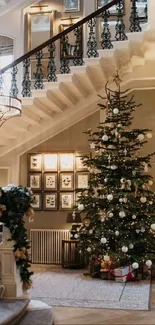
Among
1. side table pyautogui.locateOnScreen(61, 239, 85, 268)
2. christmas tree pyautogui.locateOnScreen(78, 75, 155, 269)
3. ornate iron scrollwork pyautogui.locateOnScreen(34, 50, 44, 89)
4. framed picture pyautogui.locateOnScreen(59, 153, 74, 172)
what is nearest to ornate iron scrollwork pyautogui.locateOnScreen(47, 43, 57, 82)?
ornate iron scrollwork pyautogui.locateOnScreen(34, 50, 44, 89)

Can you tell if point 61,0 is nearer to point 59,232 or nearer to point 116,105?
point 116,105

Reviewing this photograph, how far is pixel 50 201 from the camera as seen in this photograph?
823 cm

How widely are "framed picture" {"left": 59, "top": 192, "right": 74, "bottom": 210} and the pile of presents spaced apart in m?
1.57

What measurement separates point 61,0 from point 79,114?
2.72 meters

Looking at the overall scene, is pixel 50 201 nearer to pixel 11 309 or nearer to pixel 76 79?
pixel 76 79

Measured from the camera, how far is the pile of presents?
6.46 metres

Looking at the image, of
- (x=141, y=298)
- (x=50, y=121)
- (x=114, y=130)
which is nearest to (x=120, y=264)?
(x=141, y=298)

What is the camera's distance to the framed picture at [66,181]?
820cm

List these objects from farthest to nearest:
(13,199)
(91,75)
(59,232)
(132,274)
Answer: (59,232) < (91,75) < (132,274) < (13,199)

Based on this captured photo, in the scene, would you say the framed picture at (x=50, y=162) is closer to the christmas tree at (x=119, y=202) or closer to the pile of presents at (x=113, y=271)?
the christmas tree at (x=119, y=202)

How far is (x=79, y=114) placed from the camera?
8.22 meters

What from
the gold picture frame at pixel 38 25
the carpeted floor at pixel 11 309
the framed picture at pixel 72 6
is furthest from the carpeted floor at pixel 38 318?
the framed picture at pixel 72 6

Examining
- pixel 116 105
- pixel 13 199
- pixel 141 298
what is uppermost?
pixel 116 105

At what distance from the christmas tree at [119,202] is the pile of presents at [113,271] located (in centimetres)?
12
